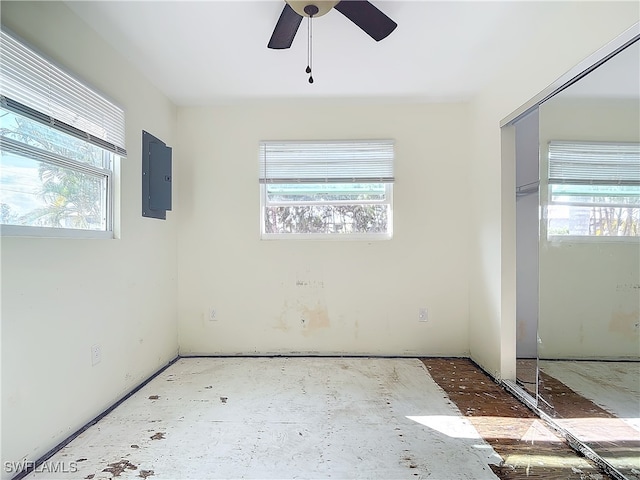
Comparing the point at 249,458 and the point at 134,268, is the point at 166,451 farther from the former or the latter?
the point at 134,268

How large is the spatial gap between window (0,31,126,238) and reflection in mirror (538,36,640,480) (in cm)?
268

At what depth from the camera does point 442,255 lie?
9.91 ft

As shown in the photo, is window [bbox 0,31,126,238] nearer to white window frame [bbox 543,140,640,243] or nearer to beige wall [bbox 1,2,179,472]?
beige wall [bbox 1,2,179,472]

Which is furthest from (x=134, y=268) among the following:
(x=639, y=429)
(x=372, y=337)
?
(x=639, y=429)

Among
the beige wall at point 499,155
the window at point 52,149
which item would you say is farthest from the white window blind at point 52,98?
the beige wall at point 499,155

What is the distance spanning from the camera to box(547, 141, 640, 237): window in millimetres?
1822

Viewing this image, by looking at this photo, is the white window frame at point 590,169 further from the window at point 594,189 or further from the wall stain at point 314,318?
the wall stain at point 314,318

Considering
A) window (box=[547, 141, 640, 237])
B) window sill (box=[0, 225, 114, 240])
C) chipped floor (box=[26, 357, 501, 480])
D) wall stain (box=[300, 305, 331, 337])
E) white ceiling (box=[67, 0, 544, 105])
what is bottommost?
chipped floor (box=[26, 357, 501, 480])

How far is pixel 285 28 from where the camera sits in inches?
66.7

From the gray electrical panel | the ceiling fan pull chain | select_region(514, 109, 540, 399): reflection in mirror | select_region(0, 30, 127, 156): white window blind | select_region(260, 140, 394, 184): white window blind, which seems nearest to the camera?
select_region(0, 30, 127, 156): white window blind

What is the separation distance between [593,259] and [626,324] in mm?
383

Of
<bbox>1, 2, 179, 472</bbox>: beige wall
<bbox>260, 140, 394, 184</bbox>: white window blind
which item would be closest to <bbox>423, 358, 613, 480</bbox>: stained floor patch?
<bbox>260, 140, 394, 184</bbox>: white window blind

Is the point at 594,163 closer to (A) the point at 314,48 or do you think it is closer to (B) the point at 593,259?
(B) the point at 593,259

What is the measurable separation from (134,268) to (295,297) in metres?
1.34
